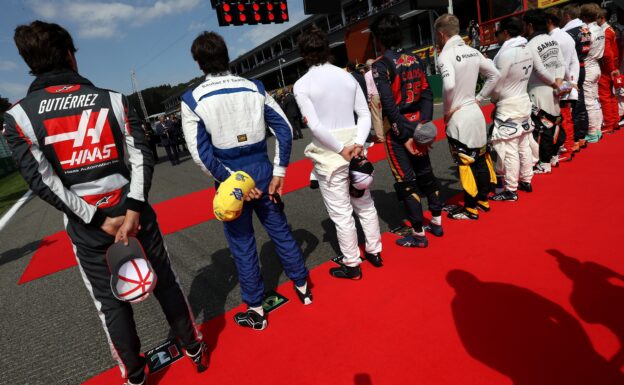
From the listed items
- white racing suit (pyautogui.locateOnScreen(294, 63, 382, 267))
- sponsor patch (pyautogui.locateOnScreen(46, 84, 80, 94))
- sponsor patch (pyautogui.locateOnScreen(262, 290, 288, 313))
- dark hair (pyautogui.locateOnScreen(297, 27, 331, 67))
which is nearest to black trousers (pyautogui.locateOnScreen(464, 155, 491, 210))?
white racing suit (pyautogui.locateOnScreen(294, 63, 382, 267))

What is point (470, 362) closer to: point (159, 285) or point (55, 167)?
point (159, 285)

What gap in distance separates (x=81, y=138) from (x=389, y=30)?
236 cm

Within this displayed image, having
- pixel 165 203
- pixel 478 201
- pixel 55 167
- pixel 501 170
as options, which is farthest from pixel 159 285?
pixel 165 203

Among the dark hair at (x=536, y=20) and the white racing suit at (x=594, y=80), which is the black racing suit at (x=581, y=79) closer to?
the white racing suit at (x=594, y=80)

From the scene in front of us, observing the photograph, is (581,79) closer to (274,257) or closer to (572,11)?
(572,11)

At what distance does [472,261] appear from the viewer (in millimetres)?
2783

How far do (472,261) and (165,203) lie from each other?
5.73 m

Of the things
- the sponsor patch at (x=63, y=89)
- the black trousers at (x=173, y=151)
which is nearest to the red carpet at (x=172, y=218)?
the sponsor patch at (x=63, y=89)

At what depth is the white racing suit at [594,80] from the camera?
5062 mm

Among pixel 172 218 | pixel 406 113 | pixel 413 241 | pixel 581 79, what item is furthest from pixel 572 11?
pixel 172 218

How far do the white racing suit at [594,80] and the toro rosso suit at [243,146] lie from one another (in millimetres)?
5310

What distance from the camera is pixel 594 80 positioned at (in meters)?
5.25

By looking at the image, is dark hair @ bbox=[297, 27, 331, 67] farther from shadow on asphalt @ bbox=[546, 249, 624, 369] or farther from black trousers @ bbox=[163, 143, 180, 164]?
black trousers @ bbox=[163, 143, 180, 164]

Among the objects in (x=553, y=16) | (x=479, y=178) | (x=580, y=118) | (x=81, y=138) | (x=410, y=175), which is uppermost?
(x=553, y=16)
